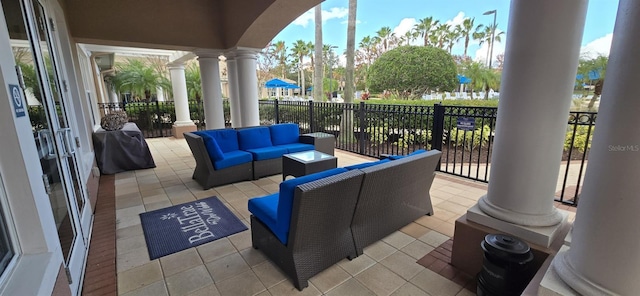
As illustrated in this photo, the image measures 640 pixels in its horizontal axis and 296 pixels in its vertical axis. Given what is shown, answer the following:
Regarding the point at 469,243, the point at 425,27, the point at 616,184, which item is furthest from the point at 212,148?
the point at 425,27

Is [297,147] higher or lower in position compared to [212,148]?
lower

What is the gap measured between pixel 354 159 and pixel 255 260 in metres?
3.69

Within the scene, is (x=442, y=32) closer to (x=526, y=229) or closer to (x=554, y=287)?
(x=526, y=229)

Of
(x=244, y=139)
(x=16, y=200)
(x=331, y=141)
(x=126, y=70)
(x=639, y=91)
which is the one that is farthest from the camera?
(x=126, y=70)

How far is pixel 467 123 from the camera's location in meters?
3.90

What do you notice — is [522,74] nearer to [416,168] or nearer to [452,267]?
[416,168]

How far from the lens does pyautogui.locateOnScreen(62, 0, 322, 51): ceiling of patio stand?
449cm

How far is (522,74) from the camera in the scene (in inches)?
68.4

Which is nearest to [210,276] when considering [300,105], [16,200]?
[16,200]

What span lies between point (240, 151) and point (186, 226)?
179cm

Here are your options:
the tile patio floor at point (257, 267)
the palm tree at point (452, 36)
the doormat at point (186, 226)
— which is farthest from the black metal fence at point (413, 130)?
the palm tree at point (452, 36)

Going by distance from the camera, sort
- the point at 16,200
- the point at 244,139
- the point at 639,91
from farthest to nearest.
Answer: the point at 244,139, the point at 16,200, the point at 639,91

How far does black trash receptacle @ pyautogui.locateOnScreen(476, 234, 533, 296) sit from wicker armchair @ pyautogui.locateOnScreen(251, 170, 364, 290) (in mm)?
928

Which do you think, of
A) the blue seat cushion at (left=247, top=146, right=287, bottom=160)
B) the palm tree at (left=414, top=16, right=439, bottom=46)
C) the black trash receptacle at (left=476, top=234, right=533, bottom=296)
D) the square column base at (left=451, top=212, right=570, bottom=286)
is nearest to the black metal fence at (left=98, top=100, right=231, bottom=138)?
the blue seat cushion at (left=247, top=146, right=287, bottom=160)
